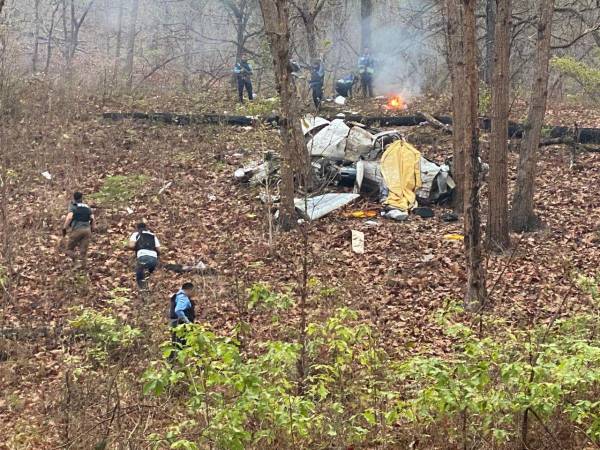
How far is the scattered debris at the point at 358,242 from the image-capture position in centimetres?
1343

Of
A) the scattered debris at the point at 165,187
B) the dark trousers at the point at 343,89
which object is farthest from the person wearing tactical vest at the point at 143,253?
the dark trousers at the point at 343,89

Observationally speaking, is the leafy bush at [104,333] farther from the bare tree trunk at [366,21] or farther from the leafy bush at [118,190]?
the bare tree trunk at [366,21]

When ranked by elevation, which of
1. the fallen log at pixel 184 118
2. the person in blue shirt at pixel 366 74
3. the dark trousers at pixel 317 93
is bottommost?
the fallen log at pixel 184 118

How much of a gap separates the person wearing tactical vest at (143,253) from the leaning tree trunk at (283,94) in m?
3.23

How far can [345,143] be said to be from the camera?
1722 centimetres

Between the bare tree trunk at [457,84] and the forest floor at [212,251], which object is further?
the bare tree trunk at [457,84]

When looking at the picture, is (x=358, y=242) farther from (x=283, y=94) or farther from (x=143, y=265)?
(x=143, y=265)

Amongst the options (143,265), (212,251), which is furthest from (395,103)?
(143,265)

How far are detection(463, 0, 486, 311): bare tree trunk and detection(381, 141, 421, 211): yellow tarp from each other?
5242 millimetres

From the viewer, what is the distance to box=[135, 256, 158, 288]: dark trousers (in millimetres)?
11758

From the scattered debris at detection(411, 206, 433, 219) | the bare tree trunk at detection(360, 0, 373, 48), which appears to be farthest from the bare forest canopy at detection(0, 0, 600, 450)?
the bare tree trunk at detection(360, 0, 373, 48)

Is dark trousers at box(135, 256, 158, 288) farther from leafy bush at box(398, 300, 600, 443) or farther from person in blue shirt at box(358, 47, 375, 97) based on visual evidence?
person in blue shirt at box(358, 47, 375, 97)

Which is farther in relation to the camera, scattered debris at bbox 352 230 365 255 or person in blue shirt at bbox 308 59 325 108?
person in blue shirt at bbox 308 59 325 108

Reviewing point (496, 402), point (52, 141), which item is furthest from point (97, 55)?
point (496, 402)
